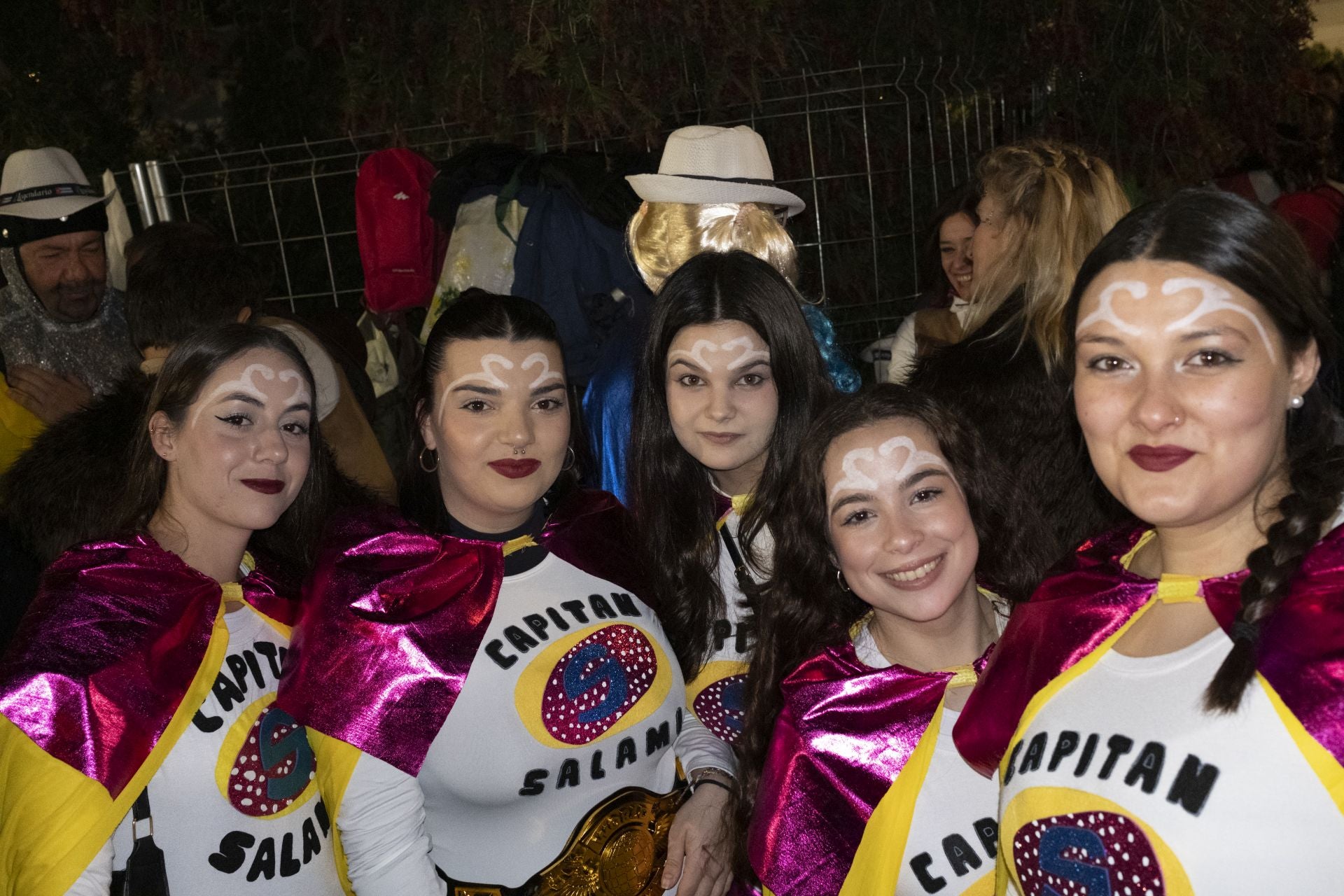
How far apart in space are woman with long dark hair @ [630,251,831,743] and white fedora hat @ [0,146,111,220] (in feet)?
8.81

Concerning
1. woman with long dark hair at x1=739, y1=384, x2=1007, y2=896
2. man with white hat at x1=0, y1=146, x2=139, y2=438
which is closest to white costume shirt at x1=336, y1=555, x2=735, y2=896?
woman with long dark hair at x1=739, y1=384, x2=1007, y2=896

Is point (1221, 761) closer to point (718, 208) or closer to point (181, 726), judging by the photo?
point (181, 726)

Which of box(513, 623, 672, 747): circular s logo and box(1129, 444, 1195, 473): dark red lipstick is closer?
box(1129, 444, 1195, 473): dark red lipstick

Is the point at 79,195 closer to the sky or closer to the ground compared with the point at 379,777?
closer to the sky

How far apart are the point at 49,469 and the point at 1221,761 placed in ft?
8.68

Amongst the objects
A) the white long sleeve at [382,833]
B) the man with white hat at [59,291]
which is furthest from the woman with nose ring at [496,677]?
the man with white hat at [59,291]

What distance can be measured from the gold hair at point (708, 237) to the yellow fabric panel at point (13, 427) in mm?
2009

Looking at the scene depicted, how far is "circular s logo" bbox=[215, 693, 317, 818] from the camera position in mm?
2410

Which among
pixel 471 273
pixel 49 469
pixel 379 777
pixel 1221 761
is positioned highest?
pixel 471 273

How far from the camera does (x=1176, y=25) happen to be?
192 inches

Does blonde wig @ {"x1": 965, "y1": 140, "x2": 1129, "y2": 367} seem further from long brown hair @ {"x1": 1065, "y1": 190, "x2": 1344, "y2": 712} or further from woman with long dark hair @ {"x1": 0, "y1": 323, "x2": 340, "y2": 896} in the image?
woman with long dark hair @ {"x1": 0, "y1": 323, "x2": 340, "y2": 896}

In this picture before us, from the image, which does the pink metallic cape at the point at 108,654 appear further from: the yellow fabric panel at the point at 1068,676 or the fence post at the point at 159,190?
the fence post at the point at 159,190

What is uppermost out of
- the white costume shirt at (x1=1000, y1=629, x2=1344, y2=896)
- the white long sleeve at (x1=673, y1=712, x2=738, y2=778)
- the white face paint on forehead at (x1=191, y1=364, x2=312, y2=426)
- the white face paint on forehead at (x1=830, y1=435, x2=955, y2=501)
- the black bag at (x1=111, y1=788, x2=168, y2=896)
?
the white face paint on forehead at (x1=191, y1=364, x2=312, y2=426)

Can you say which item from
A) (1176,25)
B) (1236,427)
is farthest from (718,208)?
(1176,25)
